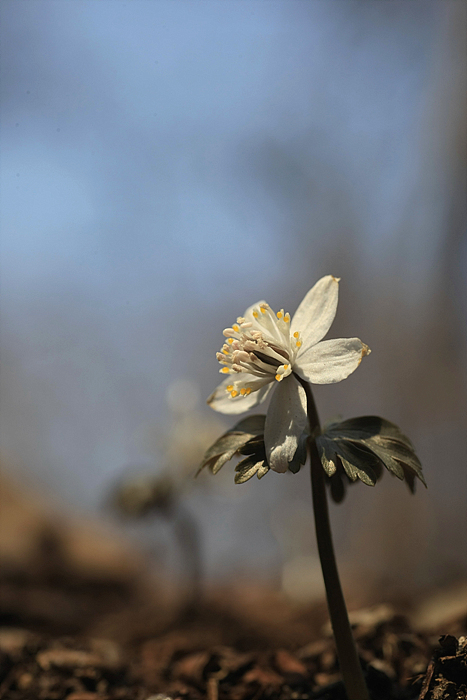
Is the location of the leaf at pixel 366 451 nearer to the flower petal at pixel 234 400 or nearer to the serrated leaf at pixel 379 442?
the serrated leaf at pixel 379 442

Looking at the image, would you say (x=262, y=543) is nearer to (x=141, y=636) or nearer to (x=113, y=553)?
(x=113, y=553)

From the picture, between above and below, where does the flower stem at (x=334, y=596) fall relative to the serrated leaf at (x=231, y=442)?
below

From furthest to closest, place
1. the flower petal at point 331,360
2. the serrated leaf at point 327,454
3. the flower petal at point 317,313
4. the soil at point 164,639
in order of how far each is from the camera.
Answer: the soil at point 164,639 → the flower petal at point 317,313 → the flower petal at point 331,360 → the serrated leaf at point 327,454

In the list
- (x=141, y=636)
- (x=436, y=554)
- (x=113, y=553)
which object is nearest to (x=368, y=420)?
(x=141, y=636)

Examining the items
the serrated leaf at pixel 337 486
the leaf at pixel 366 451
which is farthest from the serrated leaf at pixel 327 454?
the serrated leaf at pixel 337 486

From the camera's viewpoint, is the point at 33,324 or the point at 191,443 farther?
the point at 33,324

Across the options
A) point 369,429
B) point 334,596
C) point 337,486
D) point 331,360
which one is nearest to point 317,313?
point 331,360
